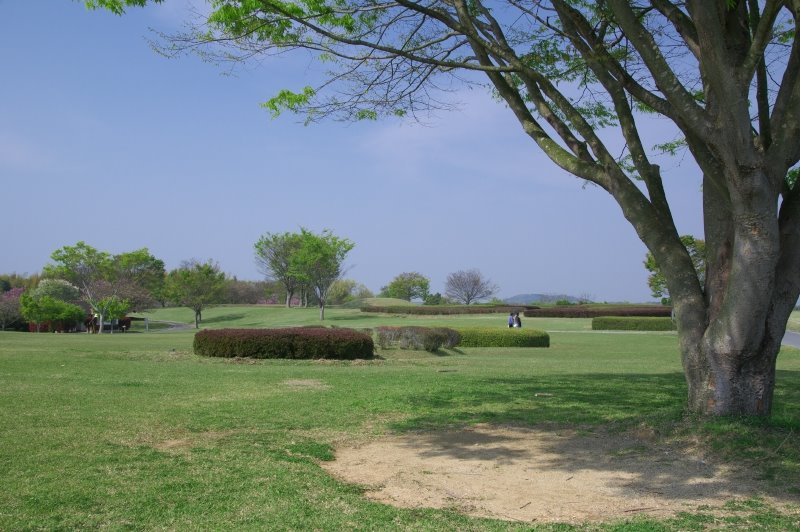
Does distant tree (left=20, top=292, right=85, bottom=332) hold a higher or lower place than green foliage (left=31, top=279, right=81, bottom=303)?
lower

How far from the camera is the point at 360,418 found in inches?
311

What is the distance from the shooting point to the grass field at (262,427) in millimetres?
4039

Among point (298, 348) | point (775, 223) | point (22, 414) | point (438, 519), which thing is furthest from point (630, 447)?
point (298, 348)

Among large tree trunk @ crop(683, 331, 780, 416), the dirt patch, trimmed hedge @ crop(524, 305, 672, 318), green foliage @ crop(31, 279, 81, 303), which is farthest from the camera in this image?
trimmed hedge @ crop(524, 305, 672, 318)

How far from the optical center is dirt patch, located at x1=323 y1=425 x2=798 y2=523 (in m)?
4.40

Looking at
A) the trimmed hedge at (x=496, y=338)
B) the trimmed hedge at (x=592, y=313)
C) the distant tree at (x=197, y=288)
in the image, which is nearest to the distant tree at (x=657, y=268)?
the trimmed hedge at (x=592, y=313)

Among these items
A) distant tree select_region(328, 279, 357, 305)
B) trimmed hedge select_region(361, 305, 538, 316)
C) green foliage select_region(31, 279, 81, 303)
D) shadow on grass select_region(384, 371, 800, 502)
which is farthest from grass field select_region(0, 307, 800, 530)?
distant tree select_region(328, 279, 357, 305)

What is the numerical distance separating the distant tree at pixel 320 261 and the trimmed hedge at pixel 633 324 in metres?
21.6

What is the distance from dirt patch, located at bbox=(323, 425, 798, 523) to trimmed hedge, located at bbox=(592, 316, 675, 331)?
3191cm

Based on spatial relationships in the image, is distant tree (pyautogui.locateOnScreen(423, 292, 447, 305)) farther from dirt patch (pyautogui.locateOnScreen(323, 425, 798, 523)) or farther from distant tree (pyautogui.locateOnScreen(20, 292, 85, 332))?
dirt patch (pyautogui.locateOnScreen(323, 425, 798, 523))

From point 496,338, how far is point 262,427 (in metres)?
18.5

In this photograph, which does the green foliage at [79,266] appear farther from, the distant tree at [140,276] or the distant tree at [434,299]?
the distant tree at [434,299]

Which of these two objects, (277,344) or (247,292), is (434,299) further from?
(277,344)

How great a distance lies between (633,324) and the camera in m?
36.9
